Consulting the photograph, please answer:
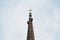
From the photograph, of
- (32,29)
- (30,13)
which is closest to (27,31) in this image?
(32,29)

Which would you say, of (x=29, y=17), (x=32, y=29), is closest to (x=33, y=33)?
(x=32, y=29)

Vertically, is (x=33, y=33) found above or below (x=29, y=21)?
below

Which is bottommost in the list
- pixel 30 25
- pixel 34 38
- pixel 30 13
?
pixel 34 38

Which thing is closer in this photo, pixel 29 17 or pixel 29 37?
pixel 29 37

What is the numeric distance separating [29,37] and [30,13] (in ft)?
25.2

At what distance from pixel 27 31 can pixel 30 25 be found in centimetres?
194

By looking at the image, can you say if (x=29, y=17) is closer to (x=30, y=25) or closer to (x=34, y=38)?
(x=30, y=25)

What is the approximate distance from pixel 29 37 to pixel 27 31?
8.13ft

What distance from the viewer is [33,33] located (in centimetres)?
5378

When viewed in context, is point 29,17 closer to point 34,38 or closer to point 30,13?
point 30,13

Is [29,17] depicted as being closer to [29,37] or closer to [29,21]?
[29,21]

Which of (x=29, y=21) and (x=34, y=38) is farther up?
(x=29, y=21)

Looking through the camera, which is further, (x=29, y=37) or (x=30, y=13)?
(x=30, y=13)

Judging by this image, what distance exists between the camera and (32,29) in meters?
54.3
